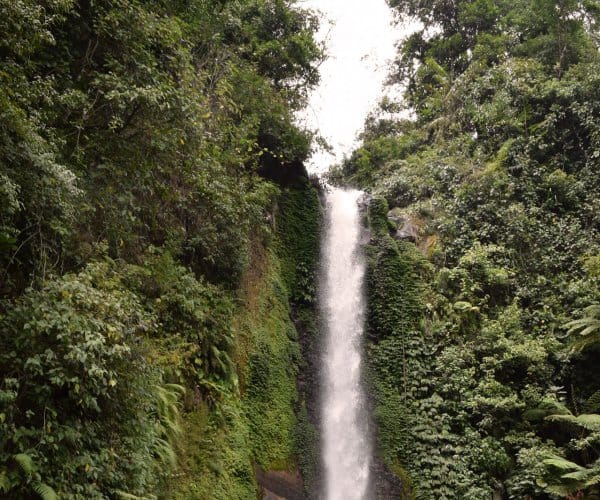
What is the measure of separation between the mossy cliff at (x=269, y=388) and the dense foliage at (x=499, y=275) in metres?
2.05

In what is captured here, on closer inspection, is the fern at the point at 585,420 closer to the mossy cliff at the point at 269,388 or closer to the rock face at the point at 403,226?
the mossy cliff at the point at 269,388

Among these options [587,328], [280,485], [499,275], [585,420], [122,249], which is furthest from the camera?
[499,275]

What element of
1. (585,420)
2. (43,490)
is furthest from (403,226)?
(43,490)

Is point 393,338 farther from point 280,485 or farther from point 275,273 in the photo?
point 280,485

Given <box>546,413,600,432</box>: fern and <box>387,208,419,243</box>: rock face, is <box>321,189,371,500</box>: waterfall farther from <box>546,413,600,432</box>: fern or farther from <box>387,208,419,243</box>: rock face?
<box>546,413,600,432</box>: fern

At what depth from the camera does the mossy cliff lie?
812 centimetres

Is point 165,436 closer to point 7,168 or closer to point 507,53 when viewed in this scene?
point 7,168

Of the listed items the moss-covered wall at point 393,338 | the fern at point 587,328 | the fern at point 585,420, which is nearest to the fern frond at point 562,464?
the fern at point 585,420

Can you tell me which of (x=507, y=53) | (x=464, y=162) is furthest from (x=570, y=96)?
(x=507, y=53)

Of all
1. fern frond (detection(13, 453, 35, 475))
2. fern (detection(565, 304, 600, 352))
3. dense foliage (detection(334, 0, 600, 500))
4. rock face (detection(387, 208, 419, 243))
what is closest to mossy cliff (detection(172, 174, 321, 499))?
dense foliage (detection(334, 0, 600, 500))

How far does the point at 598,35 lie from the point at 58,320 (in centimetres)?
2246

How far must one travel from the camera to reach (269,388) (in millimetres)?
10977

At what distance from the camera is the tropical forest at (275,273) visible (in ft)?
17.5

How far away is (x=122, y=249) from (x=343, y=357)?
23.7ft
